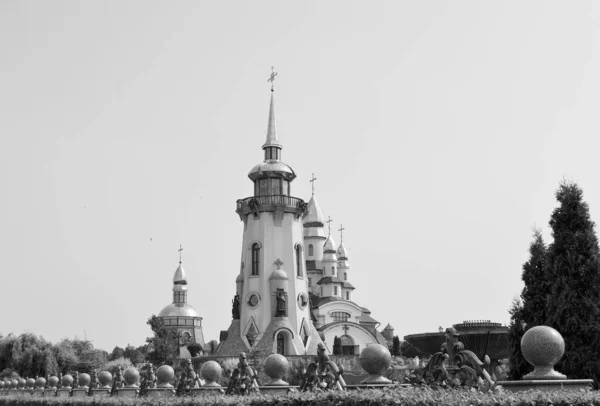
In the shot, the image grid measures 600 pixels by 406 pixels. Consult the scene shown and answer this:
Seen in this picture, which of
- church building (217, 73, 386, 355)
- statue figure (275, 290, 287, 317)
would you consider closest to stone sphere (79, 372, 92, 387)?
church building (217, 73, 386, 355)

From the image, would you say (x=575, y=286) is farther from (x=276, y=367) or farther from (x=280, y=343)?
(x=280, y=343)

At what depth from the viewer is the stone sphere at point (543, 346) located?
11.0m

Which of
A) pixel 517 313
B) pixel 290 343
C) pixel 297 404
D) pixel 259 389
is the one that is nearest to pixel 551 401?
pixel 297 404

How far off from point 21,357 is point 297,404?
5409cm

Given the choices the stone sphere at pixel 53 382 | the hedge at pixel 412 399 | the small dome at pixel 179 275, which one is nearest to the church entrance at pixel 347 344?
the small dome at pixel 179 275

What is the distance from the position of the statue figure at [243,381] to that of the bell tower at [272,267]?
146 ft

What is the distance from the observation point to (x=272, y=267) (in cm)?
6222

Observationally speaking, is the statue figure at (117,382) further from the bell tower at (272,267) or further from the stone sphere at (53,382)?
the bell tower at (272,267)

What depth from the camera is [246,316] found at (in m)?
62.2

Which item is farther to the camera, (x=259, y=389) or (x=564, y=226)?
(x=564, y=226)

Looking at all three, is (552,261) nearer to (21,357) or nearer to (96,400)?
(96,400)

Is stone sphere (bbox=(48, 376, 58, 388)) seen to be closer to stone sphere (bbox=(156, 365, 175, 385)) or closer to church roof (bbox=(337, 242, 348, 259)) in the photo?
stone sphere (bbox=(156, 365, 175, 385))

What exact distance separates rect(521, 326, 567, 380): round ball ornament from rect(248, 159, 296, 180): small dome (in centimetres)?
5234

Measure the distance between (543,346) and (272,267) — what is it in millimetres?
51727
